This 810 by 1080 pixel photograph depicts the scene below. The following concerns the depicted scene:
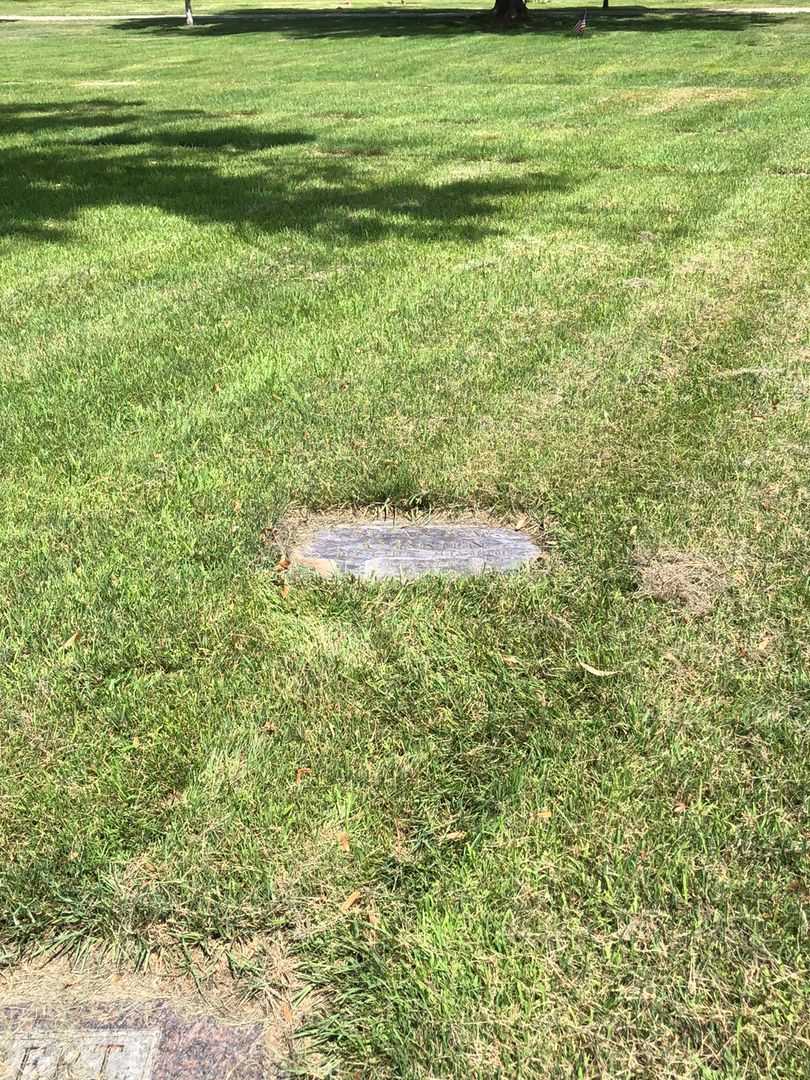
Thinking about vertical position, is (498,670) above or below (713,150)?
below

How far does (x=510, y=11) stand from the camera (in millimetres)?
27141

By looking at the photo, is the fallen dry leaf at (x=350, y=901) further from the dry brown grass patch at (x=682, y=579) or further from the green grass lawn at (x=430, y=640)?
the dry brown grass patch at (x=682, y=579)

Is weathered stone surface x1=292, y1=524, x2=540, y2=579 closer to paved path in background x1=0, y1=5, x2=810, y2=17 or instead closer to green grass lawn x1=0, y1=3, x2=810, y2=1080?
green grass lawn x1=0, y1=3, x2=810, y2=1080

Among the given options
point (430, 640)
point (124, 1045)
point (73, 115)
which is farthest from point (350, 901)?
point (73, 115)

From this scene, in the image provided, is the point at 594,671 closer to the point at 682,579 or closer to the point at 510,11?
the point at 682,579

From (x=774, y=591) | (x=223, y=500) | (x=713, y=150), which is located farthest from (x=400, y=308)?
(x=713, y=150)

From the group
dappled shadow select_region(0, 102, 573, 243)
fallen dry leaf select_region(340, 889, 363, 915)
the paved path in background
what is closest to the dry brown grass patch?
fallen dry leaf select_region(340, 889, 363, 915)

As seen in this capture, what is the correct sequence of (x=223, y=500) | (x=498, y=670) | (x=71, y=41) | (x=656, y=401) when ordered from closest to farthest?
(x=498, y=670)
(x=223, y=500)
(x=656, y=401)
(x=71, y=41)

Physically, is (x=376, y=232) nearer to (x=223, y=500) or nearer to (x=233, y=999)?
(x=223, y=500)

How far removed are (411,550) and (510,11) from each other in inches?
1119

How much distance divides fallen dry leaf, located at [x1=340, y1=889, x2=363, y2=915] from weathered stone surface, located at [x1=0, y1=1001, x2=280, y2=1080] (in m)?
0.28

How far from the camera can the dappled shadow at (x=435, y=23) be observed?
26.0 m

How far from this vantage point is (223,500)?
3439mm

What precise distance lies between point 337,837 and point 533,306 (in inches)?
154
